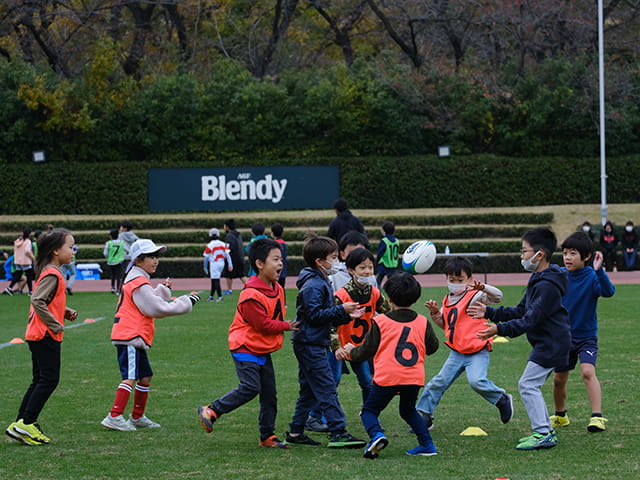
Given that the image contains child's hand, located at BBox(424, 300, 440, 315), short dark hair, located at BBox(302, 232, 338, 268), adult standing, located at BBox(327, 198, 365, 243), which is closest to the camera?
child's hand, located at BBox(424, 300, 440, 315)

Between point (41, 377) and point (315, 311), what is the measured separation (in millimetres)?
2133

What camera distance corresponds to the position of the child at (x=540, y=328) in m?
6.48

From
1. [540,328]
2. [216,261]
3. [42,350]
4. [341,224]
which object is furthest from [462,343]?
[216,261]

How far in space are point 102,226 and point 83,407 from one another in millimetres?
25259

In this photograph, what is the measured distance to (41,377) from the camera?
6.97 m

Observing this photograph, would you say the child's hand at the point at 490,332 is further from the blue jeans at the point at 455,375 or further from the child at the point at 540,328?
the blue jeans at the point at 455,375

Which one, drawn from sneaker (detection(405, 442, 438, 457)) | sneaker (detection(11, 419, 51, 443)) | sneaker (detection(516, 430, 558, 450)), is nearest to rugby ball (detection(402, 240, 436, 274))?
sneaker (detection(516, 430, 558, 450))

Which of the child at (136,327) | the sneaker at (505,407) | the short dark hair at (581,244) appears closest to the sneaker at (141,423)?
the child at (136,327)

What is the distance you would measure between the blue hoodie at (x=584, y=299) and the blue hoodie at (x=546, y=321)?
57 centimetres

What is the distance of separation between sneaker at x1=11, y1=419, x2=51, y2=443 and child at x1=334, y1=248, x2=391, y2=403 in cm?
235

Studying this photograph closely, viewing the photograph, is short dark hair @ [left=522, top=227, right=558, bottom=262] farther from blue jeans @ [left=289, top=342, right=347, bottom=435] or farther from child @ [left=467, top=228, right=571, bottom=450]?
blue jeans @ [left=289, top=342, right=347, bottom=435]

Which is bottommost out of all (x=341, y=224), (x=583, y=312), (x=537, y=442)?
(x=537, y=442)

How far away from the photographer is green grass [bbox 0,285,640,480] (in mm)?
5914

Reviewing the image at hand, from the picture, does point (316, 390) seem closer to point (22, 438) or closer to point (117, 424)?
point (117, 424)
